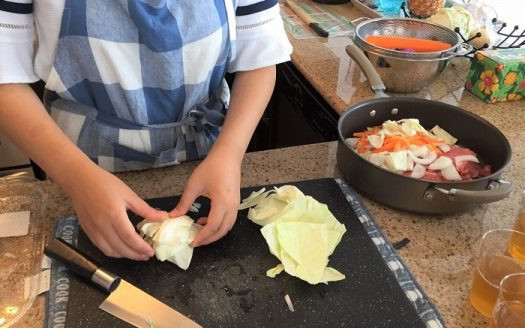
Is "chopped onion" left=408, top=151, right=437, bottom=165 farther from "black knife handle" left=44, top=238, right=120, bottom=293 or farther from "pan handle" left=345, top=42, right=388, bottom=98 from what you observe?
"black knife handle" left=44, top=238, right=120, bottom=293

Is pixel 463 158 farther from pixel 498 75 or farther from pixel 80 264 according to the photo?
pixel 80 264

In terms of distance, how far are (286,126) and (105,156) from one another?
2.78 ft

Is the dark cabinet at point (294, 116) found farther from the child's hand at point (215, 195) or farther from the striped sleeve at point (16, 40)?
the striped sleeve at point (16, 40)

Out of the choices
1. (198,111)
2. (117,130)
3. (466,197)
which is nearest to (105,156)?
(117,130)

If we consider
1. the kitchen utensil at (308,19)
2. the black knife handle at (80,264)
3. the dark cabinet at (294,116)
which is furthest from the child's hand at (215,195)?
the kitchen utensil at (308,19)

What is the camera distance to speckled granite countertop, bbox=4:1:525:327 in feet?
2.29

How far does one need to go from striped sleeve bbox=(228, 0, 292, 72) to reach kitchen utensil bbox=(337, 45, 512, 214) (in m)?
0.17

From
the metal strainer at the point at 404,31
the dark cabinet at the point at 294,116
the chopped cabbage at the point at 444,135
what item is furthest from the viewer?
the dark cabinet at the point at 294,116

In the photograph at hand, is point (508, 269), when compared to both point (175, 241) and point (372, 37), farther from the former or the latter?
point (372, 37)

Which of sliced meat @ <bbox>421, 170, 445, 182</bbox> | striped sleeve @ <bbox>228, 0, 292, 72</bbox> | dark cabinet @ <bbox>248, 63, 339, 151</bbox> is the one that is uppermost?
striped sleeve @ <bbox>228, 0, 292, 72</bbox>

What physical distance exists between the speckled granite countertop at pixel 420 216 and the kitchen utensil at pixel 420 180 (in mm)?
33

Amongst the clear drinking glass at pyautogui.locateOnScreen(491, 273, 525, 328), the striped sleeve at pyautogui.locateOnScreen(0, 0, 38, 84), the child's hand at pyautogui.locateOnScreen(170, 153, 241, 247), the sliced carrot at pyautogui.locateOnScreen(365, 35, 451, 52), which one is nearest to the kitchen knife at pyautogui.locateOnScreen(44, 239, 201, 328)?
the child's hand at pyautogui.locateOnScreen(170, 153, 241, 247)

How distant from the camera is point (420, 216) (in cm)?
83

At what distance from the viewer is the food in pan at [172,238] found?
0.69 metres
